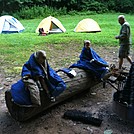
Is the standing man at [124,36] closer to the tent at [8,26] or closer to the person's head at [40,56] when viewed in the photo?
the person's head at [40,56]

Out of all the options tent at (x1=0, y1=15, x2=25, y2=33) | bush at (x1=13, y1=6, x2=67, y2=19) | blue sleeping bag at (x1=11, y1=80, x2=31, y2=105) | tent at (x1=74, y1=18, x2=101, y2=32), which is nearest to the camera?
blue sleeping bag at (x1=11, y1=80, x2=31, y2=105)

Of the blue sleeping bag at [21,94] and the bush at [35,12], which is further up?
the bush at [35,12]

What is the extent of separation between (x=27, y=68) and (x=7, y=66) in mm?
3199

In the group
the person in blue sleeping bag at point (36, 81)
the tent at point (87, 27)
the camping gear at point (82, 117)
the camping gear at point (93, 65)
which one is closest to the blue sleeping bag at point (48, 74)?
the person in blue sleeping bag at point (36, 81)

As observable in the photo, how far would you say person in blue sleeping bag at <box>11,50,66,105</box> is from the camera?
3.91 meters

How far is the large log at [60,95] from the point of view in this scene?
400cm

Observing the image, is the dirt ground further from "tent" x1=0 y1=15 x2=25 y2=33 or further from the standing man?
"tent" x1=0 y1=15 x2=25 y2=33

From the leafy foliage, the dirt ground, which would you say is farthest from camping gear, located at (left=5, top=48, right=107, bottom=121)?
the leafy foliage

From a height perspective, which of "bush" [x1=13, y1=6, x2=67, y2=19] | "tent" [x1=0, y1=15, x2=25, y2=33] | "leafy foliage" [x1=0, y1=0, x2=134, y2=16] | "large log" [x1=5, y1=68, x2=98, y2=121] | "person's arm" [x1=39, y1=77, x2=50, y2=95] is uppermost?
"leafy foliage" [x1=0, y1=0, x2=134, y2=16]

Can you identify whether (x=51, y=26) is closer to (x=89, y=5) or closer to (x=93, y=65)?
(x=93, y=65)

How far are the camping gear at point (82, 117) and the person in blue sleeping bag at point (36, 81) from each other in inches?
13.3

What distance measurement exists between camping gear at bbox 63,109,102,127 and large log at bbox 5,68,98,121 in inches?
12.5

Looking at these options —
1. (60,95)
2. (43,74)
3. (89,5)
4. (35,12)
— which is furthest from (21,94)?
(89,5)

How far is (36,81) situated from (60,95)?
2.06 ft
